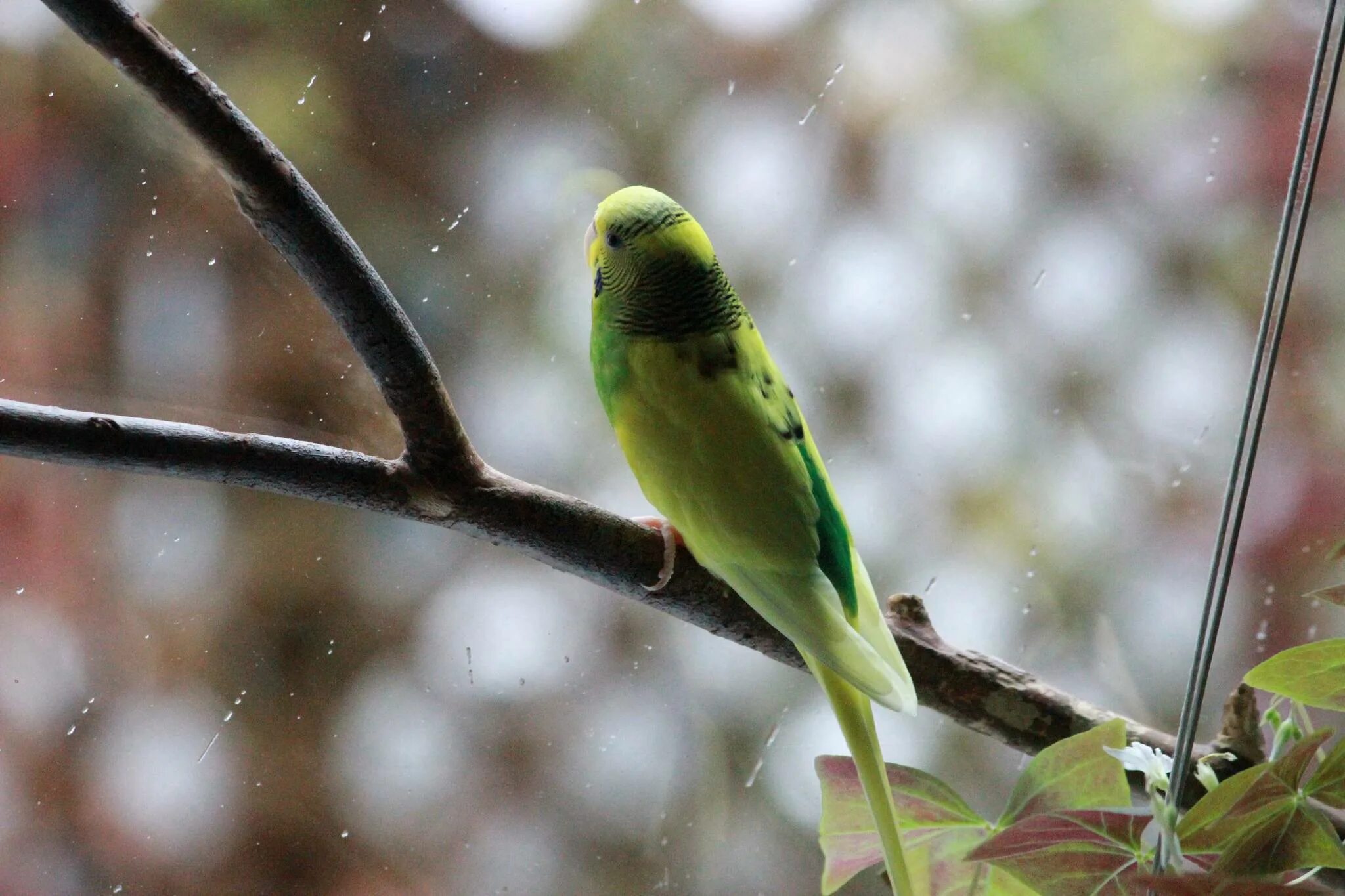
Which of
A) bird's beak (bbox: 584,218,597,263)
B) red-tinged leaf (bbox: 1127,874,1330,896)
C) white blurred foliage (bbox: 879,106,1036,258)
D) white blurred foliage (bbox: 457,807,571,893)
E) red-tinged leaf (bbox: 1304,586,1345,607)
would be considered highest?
white blurred foliage (bbox: 879,106,1036,258)

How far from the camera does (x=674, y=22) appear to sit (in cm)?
85

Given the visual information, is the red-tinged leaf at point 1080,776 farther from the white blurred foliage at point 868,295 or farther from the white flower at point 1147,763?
the white blurred foliage at point 868,295

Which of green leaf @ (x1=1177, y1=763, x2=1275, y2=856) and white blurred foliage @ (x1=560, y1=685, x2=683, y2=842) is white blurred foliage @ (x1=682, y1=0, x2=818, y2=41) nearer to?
white blurred foliage @ (x1=560, y1=685, x2=683, y2=842)

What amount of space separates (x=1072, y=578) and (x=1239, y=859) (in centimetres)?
66

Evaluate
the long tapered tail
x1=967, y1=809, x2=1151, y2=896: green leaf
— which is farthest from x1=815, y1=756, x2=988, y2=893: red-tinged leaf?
x1=967, y1=809, x2=1151, y2=896: green leaf

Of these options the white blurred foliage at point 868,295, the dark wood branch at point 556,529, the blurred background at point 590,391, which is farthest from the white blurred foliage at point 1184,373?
the dark wood branch at point 556,529

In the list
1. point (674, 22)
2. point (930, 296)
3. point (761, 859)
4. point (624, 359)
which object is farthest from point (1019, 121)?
point (761, 859)

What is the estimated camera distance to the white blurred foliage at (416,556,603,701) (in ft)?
2.54

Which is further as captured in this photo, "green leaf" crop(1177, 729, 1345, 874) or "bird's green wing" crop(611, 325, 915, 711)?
"bird's green wing" crop(611, 325, 915, 711)

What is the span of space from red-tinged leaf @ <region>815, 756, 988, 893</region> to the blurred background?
354 millimetres

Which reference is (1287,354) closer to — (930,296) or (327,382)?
(930,296)

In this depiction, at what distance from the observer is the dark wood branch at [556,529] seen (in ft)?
1.35

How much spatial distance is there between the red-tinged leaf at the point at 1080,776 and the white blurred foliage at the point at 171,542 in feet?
1.92

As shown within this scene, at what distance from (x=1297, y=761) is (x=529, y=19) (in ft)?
2.45
